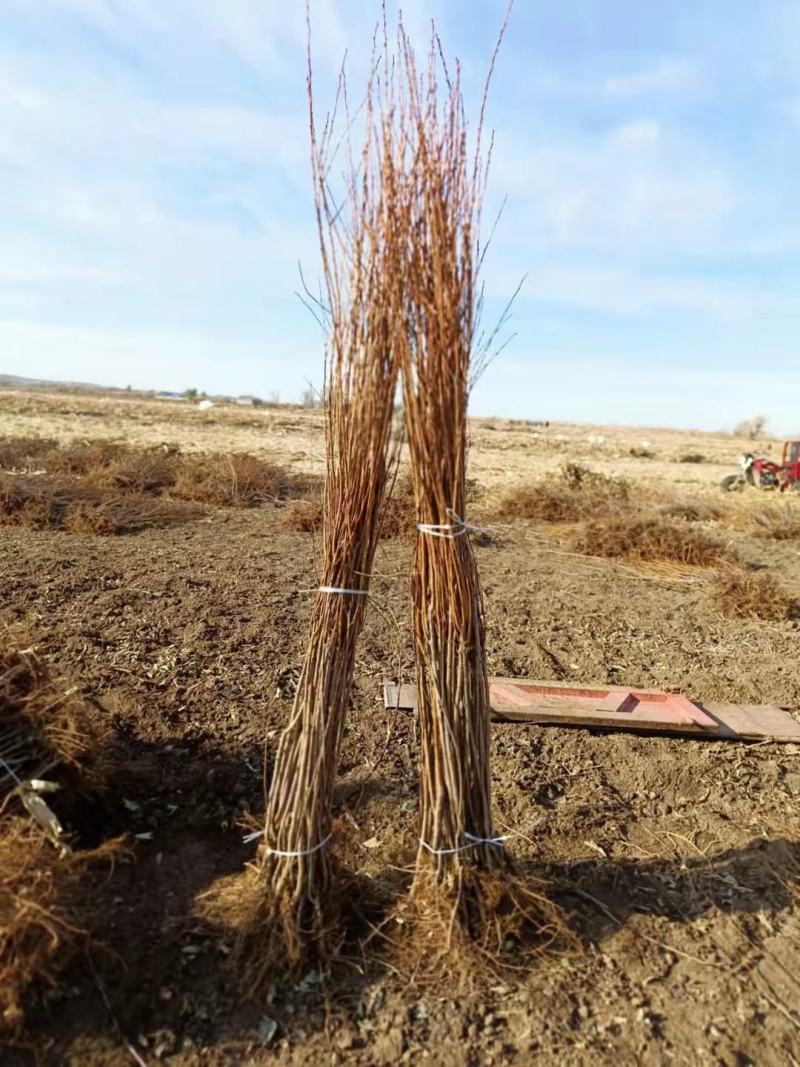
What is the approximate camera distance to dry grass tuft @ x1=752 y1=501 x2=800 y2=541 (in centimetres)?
931

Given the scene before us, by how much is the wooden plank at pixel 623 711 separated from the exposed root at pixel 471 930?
4.78 feet

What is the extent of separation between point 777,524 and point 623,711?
22.0ft

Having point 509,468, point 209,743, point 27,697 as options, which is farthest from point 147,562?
point 509,468

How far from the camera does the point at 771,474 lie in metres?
15.5

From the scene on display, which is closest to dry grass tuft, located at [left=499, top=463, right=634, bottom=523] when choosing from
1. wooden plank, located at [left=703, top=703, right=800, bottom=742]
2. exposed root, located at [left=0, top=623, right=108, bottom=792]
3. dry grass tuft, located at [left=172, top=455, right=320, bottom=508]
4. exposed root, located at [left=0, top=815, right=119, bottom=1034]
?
dry grass tuft, located at [left=172, top=455, right=320, bottom=508]

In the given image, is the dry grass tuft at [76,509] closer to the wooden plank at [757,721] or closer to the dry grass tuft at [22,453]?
the dry grass tuft at [22,453]

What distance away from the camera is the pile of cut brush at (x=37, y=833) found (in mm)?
1888

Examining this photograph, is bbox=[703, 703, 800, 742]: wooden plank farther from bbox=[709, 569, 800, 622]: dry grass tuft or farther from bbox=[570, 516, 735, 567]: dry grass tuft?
bbox=[570, 516, 735, 567]: dry grass tuft

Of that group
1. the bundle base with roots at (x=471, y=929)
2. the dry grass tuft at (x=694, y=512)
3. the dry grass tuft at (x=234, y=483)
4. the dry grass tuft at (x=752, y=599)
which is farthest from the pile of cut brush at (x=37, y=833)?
the dry grass tuft at (x=694, y=512)

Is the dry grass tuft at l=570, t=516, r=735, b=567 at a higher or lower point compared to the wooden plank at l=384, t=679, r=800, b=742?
higher

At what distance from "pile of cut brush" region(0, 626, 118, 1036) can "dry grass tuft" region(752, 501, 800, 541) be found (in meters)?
8.62

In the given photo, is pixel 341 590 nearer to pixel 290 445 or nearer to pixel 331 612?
pixel 331 612

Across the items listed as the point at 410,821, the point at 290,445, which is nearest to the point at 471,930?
the point at 410,821

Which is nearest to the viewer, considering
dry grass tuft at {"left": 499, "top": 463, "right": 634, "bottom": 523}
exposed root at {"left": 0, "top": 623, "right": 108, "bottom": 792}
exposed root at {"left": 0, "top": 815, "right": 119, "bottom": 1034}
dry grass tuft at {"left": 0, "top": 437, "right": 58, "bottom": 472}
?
exposed root at {"left": 0, "top": 815, "right": 119, "bottom": 1034}
